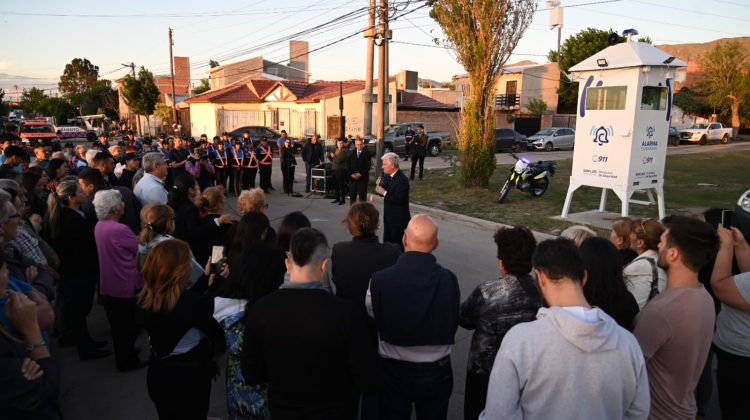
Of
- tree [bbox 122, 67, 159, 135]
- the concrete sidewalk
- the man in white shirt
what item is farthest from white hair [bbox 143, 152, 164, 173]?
tree [bbox 122, 67, 159, 135]

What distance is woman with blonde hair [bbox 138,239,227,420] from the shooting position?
289 cm

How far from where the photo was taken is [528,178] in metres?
13.0

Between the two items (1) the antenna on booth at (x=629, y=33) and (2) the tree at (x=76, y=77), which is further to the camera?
(2) the tree at (x=76, y=77)

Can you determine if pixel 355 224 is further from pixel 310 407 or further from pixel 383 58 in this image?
pixel 383 58

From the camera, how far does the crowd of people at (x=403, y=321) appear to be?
1.95m

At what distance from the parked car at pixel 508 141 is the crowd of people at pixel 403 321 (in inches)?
1050

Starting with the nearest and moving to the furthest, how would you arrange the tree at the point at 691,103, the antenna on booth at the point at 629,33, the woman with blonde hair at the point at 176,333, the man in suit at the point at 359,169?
the woman with blonde hair at the point at 176,333, the antenna on booth at the point at 629,33, the man in suit at the point at 359,169, the tree at the point at 691,103

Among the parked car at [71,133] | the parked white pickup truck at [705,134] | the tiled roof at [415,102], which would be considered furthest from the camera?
the parked car at [71,133]

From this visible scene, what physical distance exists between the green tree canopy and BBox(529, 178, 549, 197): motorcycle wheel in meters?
41.1

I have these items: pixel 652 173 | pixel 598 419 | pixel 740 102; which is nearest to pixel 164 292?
pixel 598 419

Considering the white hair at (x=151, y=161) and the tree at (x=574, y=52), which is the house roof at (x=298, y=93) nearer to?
the tree at (x=574, y=52)

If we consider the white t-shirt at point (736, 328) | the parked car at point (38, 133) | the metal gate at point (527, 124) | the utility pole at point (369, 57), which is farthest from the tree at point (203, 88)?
the white t-shirt at point (736, 328)

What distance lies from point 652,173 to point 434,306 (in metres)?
8.82

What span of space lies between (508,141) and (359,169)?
19.8m
